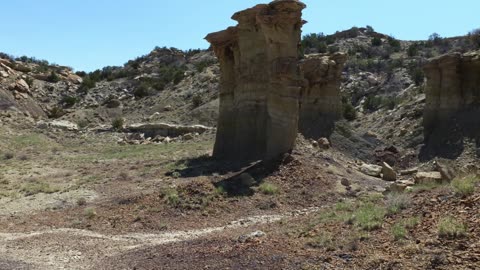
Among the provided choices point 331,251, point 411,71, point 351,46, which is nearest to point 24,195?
point 331,251

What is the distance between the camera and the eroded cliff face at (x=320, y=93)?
93.7 ft

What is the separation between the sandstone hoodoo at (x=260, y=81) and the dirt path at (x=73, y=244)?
6316 millimetres

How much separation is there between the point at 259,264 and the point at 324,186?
9693 mm

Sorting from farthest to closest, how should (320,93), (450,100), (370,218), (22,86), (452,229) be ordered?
1. (22,86)
2. (320,93)
3. (450,100)
4. (370,218)
5. (452,229)

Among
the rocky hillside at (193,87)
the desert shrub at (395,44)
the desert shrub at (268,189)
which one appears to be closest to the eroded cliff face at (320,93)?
the rocky hillside at (193,87)

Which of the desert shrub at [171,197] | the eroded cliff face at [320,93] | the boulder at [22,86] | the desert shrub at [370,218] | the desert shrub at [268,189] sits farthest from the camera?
the boulder at [22,86]

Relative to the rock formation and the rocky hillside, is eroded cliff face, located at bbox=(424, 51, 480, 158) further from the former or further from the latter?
the rock formation

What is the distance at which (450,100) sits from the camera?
26.6 meters

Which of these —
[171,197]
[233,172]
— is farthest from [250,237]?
[233,172]

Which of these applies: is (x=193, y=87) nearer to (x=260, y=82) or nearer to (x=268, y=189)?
(x=260, y=82)

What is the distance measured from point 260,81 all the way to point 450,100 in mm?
10819

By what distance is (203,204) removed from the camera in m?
15.0

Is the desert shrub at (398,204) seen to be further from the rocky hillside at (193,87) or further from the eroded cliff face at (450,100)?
the rocky hillside at (193,87)

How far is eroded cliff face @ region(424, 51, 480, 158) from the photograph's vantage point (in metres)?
25.2
